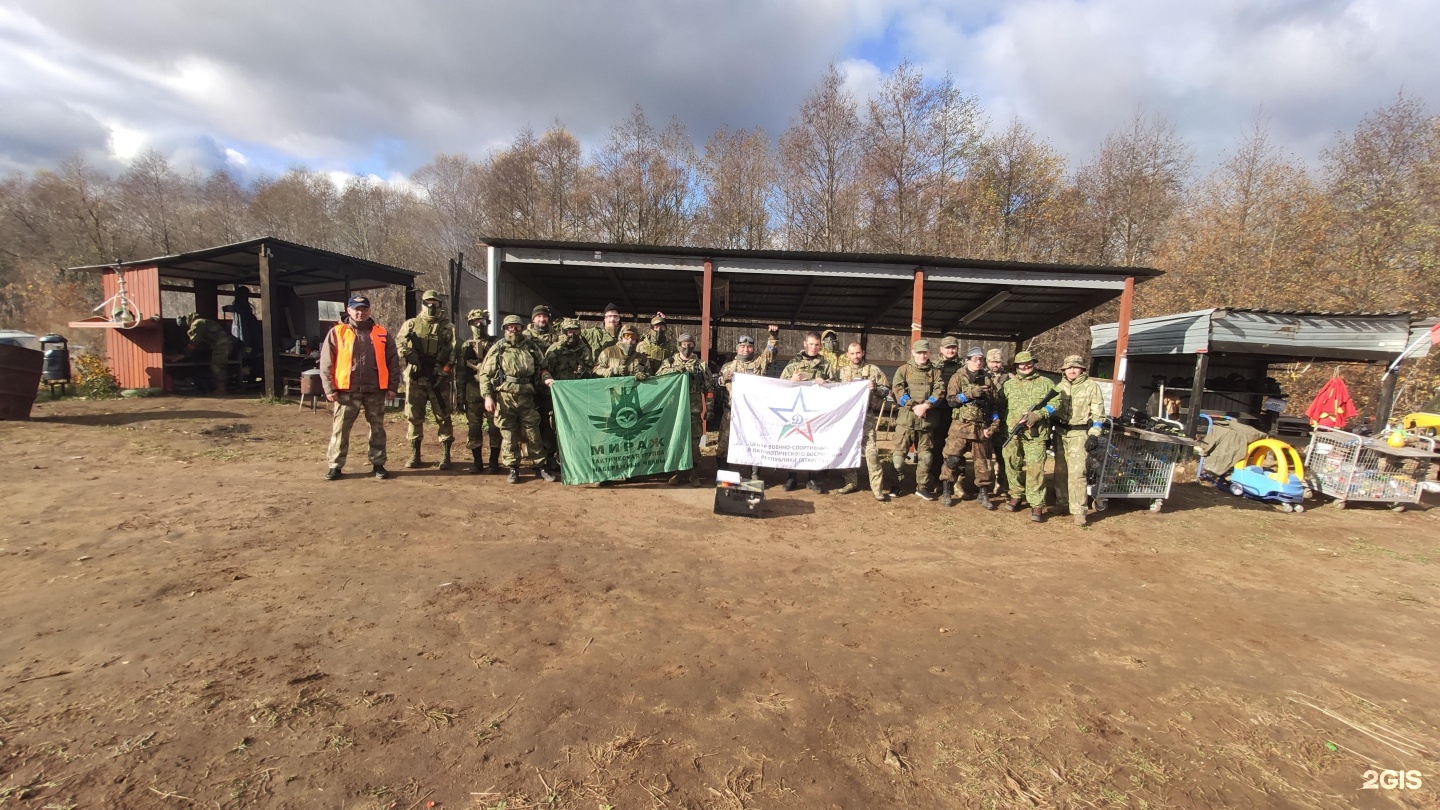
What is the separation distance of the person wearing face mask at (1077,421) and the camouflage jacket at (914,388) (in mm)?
1326

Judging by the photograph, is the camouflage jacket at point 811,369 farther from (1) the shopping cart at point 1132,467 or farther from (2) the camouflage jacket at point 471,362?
(2) the camouflage jacket at point 471,362

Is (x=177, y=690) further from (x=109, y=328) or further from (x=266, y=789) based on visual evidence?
(x=109, y=328)

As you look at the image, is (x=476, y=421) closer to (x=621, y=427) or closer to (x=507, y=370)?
(x=507, y=370)

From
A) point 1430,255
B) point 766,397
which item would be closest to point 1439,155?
point 1430,255

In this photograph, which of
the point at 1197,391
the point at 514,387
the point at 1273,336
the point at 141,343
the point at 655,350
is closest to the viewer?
the point at 514,387

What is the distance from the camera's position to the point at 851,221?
21.3 m

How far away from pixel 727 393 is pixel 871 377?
191 cm

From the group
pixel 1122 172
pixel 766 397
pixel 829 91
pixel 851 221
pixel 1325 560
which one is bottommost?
pixel 1325 560

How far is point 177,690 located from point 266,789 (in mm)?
992

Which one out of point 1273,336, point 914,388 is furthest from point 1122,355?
point 914,388

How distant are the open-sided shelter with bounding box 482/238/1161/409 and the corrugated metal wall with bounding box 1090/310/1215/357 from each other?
132 centimetres

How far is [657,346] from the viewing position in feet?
26.1

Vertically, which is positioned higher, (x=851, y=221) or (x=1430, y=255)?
(x=851, y=221)

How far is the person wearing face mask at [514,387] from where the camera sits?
6531 millimetres
